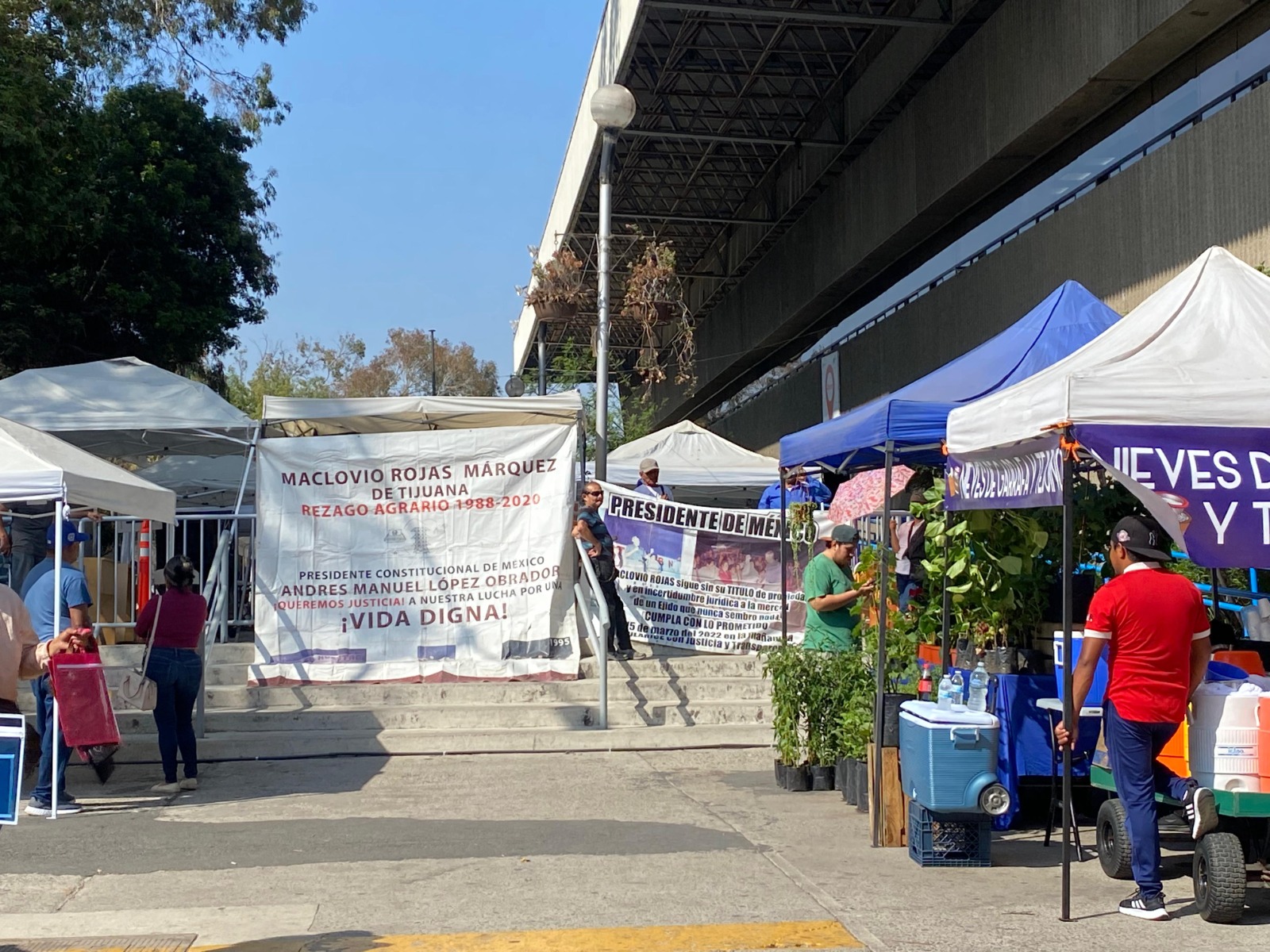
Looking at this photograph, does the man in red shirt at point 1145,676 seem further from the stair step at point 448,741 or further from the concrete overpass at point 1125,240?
the concrete overpass at point 1125,240

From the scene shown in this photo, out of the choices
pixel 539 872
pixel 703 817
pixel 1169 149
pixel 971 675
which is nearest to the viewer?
pixel 539 872

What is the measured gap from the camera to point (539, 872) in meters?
7.04

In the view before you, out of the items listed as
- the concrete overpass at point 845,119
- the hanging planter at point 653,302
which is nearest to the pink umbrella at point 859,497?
the hanging planter at point 653,302

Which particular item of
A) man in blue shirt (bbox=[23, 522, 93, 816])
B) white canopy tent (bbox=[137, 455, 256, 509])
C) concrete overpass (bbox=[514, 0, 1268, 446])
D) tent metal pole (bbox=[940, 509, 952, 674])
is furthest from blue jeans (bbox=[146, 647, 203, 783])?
concrete overpass (bbox=[514, 0, 1268, 446])

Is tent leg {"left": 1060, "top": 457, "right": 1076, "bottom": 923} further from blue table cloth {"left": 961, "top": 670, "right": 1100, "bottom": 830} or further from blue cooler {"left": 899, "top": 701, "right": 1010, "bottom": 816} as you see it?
blue table cloth {"left": 961, "top": 670, "right": 1100, "bottom": 830}

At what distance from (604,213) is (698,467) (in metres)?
7.42

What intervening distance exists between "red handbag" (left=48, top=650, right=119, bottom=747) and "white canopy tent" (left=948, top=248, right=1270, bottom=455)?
5.86 metres

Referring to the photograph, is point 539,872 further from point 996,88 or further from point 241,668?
point 996,88

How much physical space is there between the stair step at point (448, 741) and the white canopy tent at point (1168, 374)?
4818mm

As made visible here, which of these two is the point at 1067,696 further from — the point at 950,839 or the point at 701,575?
the point at 701,575

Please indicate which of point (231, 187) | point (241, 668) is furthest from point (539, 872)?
point (231, 187)

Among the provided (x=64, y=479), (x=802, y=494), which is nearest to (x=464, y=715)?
(x=64, y=479)

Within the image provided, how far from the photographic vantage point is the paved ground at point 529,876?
5871 millimetres

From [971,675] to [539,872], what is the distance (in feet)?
9.04
